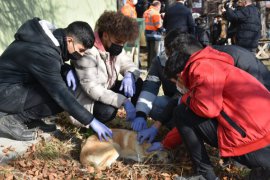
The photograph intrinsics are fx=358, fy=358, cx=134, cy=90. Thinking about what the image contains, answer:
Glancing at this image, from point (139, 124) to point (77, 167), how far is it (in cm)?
73

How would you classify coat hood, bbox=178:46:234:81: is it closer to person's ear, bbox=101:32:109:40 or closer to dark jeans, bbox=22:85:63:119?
person's ear, bbox=101:32:109:40

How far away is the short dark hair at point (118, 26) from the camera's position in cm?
350

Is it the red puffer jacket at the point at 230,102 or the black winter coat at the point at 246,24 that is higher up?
the red puffer jacket at the point at 230,102

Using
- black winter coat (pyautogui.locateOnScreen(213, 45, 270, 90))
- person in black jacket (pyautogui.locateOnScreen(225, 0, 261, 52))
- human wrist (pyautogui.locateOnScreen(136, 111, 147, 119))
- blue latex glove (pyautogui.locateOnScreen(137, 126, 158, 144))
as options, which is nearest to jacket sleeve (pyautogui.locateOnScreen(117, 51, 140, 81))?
human wrist (pyautogui.locateOnScreen(136, 111, 147, 119))

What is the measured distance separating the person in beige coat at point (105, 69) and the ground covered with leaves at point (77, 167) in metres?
0.50

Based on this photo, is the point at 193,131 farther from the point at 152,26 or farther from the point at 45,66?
the point at 152,26

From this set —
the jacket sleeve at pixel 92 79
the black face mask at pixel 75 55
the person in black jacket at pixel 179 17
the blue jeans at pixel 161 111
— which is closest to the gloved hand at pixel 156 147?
the blue jeans at pixel 161 111

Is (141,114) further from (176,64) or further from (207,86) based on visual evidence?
(207,86)

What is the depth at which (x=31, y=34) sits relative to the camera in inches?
129

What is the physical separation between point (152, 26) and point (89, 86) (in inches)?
221

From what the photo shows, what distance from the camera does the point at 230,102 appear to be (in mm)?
2537

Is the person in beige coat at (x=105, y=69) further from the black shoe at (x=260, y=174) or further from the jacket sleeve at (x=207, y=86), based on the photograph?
the black shoe at (x=260, y=174)

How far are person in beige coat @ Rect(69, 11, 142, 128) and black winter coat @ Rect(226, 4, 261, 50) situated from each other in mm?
4665

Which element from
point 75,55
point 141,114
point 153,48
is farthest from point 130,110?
point 153,48
